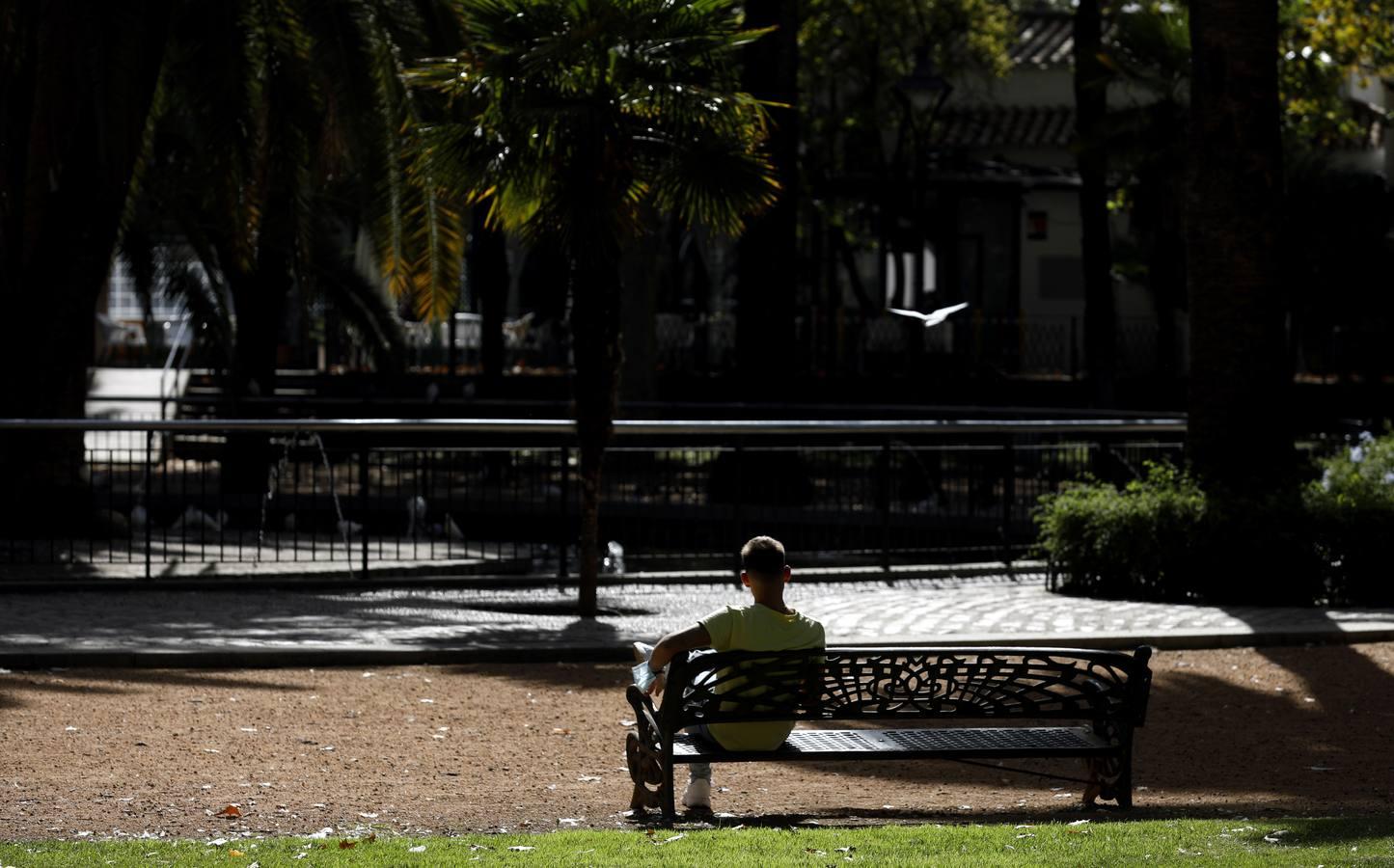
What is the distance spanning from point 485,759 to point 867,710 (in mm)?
2037

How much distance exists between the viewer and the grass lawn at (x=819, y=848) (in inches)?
236

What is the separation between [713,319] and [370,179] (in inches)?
652

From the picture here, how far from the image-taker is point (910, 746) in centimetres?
731

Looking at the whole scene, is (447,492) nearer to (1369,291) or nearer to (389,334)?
(389,334)

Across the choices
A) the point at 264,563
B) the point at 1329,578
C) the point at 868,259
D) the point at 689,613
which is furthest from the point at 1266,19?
the point at 868,259

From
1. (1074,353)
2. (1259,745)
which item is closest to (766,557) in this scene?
(1259,745)

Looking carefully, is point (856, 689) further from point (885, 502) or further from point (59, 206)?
point (59, 206)

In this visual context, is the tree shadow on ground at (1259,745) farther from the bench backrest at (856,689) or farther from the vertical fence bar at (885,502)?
the vertical fence bar at (885,502)

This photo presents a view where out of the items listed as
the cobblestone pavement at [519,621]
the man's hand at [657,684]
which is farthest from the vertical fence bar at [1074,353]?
the man's hand at [657,684]

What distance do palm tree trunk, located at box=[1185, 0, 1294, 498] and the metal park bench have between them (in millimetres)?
7715

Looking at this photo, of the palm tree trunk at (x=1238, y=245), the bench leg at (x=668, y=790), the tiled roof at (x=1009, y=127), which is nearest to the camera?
the bench leg at (x=668, y=790)

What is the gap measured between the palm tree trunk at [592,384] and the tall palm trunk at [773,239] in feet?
30.9

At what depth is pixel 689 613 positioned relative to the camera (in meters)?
13.8

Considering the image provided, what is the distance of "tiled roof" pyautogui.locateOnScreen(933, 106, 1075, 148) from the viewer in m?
42.2
